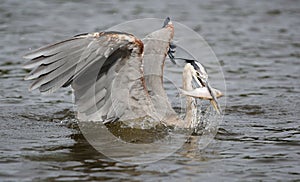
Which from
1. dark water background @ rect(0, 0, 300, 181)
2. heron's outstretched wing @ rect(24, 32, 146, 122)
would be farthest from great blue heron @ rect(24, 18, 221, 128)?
dark water background @ rect(0, 0, 300, 181)

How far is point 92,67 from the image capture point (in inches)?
258

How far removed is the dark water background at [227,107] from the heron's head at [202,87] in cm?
51

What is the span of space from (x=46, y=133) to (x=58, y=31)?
19.0 feet

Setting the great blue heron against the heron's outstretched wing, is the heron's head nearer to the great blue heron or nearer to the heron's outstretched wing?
→ the great blue heron

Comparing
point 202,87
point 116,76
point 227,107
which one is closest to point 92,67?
point 116,76

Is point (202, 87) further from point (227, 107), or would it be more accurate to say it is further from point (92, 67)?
point (227, 107)

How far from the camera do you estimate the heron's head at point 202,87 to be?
6.75 meters

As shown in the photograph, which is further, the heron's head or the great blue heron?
the heron's head

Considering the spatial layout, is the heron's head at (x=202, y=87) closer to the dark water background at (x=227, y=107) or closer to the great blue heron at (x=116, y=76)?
the great blue heron at (x=116, y=76)

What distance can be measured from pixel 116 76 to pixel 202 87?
0.96 meters

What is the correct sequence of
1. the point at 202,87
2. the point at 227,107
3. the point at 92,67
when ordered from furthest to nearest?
the point at 227,107 → the point at 202,87 → the point at 92,67

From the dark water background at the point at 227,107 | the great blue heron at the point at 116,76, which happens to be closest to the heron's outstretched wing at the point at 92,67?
the great blue heron at the point at 116,76

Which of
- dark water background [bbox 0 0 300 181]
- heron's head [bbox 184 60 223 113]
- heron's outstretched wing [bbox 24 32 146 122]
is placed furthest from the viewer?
heron's head [bbox 184 60 223 113]

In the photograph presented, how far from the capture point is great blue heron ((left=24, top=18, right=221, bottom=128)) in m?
6.29
